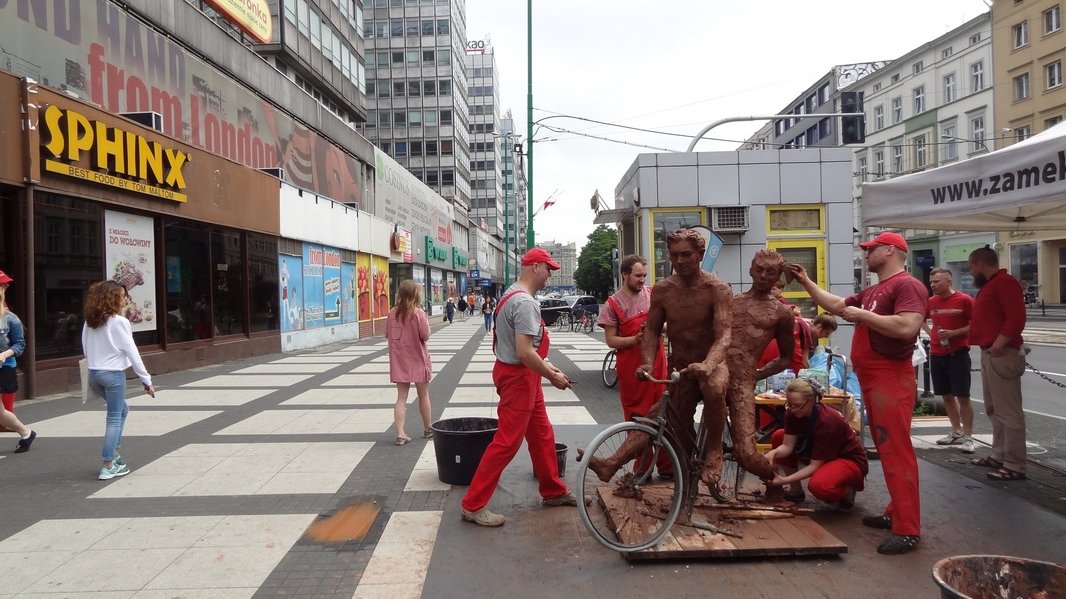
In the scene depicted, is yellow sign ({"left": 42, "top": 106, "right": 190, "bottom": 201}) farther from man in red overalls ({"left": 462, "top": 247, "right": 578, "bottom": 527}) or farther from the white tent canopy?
the white tent canopy

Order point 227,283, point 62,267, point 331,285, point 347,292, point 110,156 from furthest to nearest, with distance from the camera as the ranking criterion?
point 347,292 → point 331,285 → point 227,283 → point 110,156 → point 62,267

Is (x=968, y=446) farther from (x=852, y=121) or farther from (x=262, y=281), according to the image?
(x=262, y=281)

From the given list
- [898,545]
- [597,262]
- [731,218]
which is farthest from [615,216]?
[597,262]

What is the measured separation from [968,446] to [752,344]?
11.6ft

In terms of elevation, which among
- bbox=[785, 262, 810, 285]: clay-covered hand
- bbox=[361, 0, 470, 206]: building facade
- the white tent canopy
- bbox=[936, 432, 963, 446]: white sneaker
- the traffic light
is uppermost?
bbox=[361, 0, 470, 206]: building facade

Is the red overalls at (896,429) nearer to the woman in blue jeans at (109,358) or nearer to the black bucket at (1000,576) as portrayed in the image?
the black bucket at (1000,576)

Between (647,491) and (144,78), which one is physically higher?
(144,78)

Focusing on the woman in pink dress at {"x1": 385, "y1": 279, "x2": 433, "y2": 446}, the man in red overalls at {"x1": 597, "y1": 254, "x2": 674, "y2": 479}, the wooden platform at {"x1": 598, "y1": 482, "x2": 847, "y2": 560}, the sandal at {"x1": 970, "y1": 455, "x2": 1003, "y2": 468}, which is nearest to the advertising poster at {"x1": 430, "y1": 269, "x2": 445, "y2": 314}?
the woman in pink dress at {"x1": 385, "y1": 279, "x2": 433, "y2": 446}

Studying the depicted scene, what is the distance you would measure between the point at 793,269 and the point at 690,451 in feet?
4.22

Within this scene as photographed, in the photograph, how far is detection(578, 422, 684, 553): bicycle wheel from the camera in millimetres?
3744

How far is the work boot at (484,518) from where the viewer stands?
14.0 ft

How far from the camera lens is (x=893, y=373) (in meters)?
3.88

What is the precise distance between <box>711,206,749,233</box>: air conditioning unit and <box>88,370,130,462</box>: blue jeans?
7.03 meters

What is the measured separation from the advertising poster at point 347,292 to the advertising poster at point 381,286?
3.09 metres
